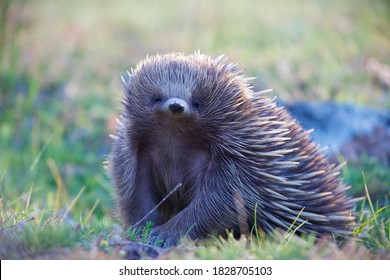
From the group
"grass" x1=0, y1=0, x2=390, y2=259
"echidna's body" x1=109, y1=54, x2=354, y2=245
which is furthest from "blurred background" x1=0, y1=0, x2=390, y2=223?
"echidna's body" x1=109, y1=54, x2=354, y2=245

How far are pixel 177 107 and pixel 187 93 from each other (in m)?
0.22

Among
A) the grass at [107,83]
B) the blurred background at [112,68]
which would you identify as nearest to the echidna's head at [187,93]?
the grass at [107,83]

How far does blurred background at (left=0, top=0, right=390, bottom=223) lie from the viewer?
25.2 ft

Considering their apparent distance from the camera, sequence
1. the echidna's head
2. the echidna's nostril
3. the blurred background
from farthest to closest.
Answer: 1. the blurred background
2. the echidna's head
3. the echidna's nostril

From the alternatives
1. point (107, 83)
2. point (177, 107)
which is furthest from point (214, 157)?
point (107, 83)

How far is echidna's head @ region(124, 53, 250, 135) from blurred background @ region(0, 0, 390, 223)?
4.36ft

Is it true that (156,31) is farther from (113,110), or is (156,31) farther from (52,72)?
(113,110)

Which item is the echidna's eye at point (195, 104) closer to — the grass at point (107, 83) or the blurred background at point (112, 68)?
the grass at point (107, 83)

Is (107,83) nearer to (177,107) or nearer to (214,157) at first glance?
(214,157)

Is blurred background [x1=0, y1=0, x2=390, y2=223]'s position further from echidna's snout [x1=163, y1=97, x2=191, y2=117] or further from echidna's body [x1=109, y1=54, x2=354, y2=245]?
echidna's snout [x1=163, y1=97, x2=191, y2=117]

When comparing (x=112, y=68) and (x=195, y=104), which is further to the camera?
(x=112, y=68)

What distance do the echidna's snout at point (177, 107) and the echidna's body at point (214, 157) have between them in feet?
0.04

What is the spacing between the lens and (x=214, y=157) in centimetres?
476
